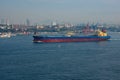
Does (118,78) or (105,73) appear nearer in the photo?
(118,78)

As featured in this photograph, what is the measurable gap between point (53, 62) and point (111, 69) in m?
3.11

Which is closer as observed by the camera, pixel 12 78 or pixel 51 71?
pixel 12 78

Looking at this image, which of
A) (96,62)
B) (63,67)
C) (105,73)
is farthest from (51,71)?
(96,62)

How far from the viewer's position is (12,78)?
35.8ft

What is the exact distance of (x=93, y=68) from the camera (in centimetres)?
1276

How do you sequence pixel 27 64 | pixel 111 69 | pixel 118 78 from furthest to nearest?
pixel 27 64
pixel 111 69
pixel 118 78

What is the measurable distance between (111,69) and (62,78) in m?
2.48

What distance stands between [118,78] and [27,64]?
184 inches

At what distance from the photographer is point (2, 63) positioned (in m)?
14.2

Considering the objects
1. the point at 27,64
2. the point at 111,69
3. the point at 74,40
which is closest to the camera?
the point at 111,69

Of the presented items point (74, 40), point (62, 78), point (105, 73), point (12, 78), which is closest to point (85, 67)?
point (105, 73)

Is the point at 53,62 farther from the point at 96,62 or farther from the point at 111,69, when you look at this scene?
the point at 111,69

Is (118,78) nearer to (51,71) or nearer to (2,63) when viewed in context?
(51,71)

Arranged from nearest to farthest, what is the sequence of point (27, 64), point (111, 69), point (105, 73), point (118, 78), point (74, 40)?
point (118, 78) < point (105, 73) < point (111, 69) < point (27, 64) < point (74, 40)
